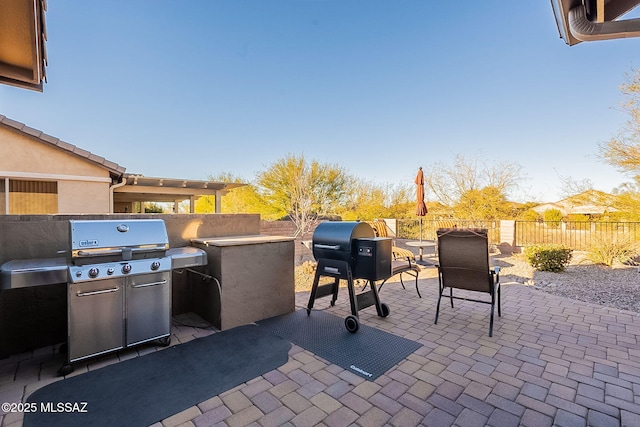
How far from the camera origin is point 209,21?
868cm

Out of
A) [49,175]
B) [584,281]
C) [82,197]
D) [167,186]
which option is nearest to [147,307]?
[584,281]

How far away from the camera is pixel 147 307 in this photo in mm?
2535

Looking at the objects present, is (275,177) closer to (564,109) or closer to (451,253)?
(451,253)

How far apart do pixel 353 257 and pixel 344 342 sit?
0.93m

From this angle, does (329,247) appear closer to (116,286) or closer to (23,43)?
(116,286)

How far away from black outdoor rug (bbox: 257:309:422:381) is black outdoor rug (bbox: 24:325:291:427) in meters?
0.30

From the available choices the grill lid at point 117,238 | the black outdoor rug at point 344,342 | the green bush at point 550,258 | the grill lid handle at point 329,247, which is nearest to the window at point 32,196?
the grill lid at point 117,238

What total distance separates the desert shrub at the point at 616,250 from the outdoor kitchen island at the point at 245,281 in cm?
774

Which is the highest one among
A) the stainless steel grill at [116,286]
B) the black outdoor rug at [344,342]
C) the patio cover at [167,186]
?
the patio cover at [167,186]

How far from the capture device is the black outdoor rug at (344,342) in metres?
2.33

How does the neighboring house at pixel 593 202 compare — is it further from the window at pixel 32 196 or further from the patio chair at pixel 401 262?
the window at pixel 32 196

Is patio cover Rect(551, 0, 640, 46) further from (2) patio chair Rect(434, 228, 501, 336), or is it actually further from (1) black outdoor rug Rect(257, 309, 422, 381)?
(1) black outdoor rug Rect(257, 309, 422, 381)

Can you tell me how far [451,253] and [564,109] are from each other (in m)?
9.76

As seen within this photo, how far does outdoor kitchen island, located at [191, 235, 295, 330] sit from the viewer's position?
3041 millimetres
